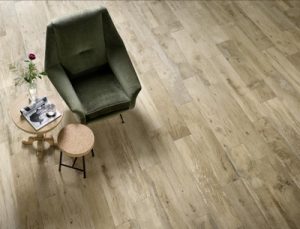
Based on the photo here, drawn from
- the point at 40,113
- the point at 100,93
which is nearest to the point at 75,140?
the point at 40,113

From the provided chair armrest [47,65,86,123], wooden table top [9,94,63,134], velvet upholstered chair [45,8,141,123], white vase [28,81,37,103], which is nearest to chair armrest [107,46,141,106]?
velvet upholstered chair [45,8,141,123]

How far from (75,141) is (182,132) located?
1.11 metres

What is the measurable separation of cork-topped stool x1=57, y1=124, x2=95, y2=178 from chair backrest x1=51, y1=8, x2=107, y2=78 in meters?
0.61

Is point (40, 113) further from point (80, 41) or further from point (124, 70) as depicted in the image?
point (124, 70)

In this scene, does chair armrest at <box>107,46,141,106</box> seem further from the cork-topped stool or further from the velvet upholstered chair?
the cork-topped stool

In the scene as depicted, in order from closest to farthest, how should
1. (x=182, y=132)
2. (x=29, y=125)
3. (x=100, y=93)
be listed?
(x=29, y=125)
(x=100, y=93)
(x=182, y=132)

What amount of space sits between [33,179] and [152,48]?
79.0 inches

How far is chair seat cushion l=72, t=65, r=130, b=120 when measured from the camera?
3.19 m

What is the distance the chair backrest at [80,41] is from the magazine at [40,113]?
434mm

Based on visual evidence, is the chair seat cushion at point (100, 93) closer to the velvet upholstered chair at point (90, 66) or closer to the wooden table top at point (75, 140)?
the velvet upholstered chair at point (90, 66)

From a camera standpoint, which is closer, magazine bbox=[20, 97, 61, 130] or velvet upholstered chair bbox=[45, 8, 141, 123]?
magazine bbox=[20, 97, 61, 130]

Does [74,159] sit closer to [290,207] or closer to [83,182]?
[83,182]

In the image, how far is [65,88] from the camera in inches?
123

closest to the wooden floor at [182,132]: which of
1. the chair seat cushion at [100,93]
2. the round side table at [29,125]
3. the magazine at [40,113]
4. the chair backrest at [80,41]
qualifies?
the round side table at [29,125]
